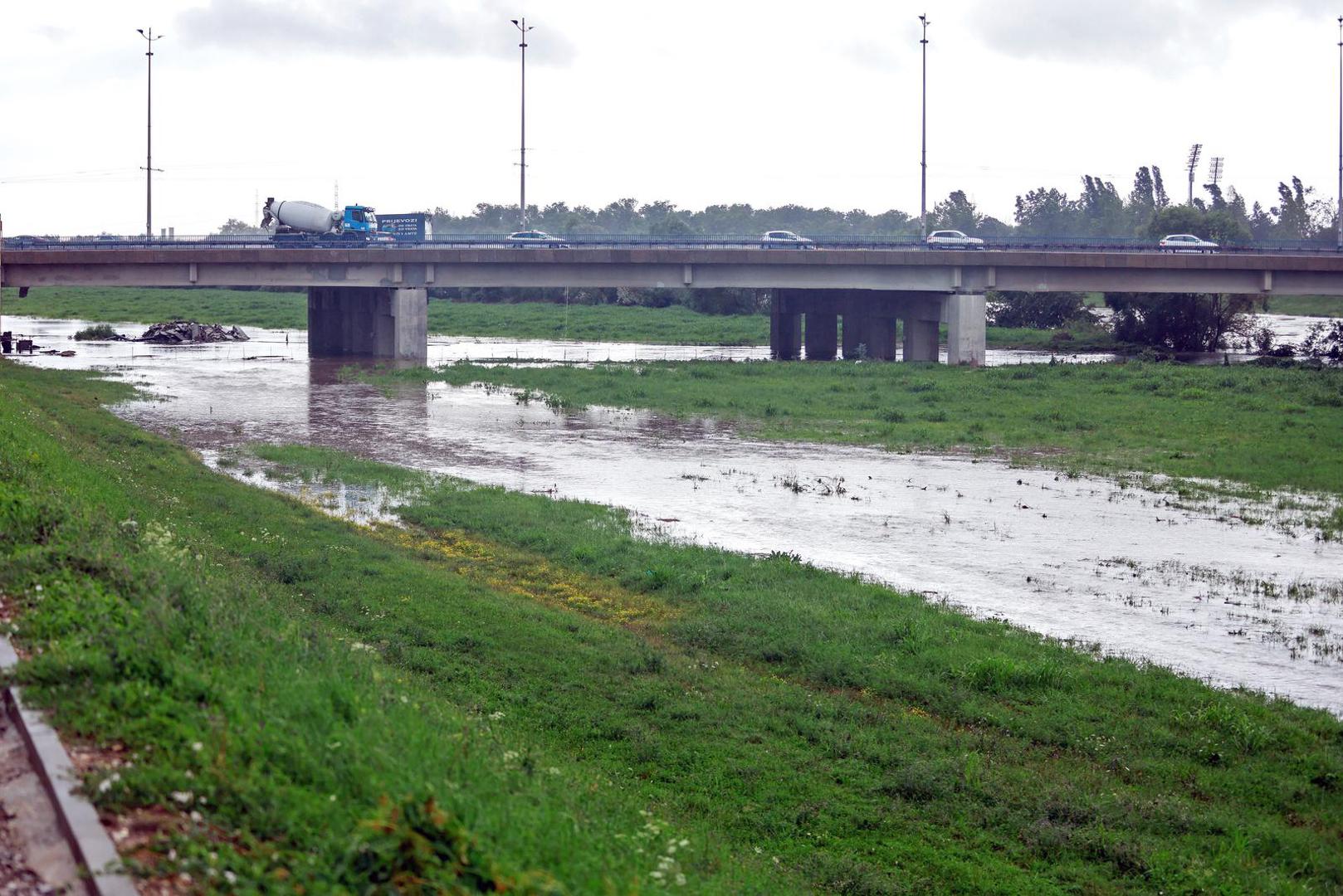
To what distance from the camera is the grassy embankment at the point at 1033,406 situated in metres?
33.5

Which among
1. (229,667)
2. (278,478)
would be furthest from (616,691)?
(278,478)

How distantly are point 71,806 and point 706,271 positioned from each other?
2340 inches


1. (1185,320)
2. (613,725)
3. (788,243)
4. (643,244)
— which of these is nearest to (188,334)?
(643,244)

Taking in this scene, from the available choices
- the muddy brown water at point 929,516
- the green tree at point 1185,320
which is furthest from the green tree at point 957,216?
the muddy brown water at point 929,516

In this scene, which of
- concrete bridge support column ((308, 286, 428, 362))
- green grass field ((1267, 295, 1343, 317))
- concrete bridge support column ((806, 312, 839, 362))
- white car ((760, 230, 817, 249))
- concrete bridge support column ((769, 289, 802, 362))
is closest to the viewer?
concrete bridge support column ((308, 286, 428, 362))

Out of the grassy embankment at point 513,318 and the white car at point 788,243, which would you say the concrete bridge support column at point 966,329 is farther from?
the grassy embankment at point 513,318

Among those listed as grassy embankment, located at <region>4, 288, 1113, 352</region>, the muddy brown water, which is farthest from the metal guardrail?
the muddy brown water

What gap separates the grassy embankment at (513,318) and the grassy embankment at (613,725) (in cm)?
6525

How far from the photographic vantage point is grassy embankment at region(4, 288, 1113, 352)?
86.1 meters

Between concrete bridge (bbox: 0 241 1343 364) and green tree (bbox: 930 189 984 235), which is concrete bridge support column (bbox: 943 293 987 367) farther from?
green tree (bbox: 930 189 984 235)

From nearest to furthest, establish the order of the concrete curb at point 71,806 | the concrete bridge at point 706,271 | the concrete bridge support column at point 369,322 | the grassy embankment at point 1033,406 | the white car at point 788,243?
the concrete curb at point 71,806 < the grassy embankment at point 1033,406 < the concrete bridge at point 706,271 < the concrete bridge support column at point 369,322 < the white car at point 788,243

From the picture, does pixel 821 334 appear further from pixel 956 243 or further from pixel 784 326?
pixel 956 243

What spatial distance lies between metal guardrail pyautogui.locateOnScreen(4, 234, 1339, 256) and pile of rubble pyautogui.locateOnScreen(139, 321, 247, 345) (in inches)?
558

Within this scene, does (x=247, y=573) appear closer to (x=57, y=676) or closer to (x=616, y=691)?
(x=616, y=691)
